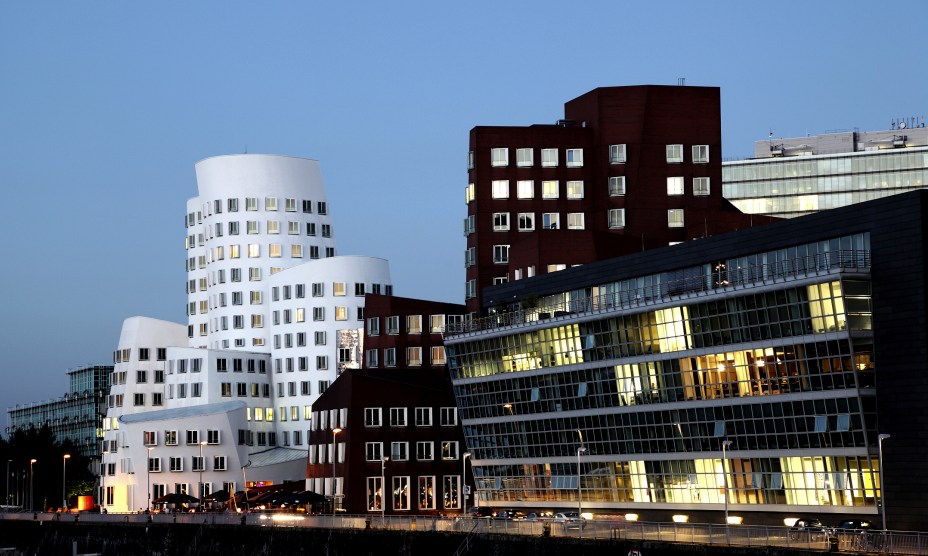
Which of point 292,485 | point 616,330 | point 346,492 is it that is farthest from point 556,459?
point 292,485

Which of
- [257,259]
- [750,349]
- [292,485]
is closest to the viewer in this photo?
[750,349]

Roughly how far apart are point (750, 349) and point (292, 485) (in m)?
77.0

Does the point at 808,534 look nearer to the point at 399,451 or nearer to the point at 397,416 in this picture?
the point at 399,451

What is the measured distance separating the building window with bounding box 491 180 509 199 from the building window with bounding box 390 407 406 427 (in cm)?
2373

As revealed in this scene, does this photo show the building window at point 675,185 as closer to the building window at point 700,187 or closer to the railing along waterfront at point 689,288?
the building window at point 700,187

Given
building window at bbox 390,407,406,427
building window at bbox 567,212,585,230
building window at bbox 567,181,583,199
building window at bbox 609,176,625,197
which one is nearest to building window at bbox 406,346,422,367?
building window at bbox 390,407,406,427

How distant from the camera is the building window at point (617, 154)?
145 metres

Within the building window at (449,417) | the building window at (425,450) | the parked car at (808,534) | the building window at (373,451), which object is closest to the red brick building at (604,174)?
the building window at (449,417)

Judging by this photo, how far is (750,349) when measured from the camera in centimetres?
9862

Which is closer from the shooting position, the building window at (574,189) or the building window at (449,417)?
the building window at (449,417)

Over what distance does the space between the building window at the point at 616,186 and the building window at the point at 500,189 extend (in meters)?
10.6

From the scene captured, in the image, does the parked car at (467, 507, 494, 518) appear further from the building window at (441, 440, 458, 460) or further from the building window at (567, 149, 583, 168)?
the building window at (567, 149, 583, 168)

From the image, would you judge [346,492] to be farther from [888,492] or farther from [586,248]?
[888,492]

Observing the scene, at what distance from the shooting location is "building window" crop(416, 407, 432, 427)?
14350cm
